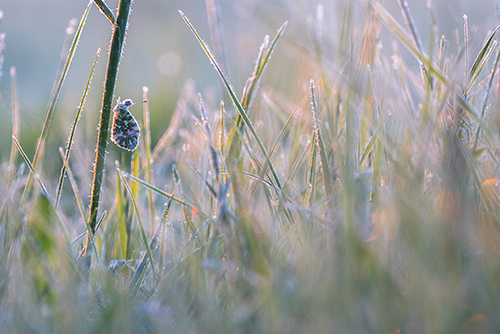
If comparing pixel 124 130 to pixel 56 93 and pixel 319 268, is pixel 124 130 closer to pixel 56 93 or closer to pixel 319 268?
pixel 56 93

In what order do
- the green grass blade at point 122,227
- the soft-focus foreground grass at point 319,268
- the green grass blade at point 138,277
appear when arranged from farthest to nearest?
the green grass blade at point 122,227
the green grass blade at point 138,277
the soft-focus foreground grass at point 319,268

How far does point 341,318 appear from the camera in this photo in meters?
0.40

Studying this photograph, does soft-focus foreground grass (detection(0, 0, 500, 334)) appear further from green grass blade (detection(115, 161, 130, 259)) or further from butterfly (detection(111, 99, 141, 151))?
butterfly (detection(111, 99, 141, 151))

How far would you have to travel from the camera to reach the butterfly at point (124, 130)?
606mm

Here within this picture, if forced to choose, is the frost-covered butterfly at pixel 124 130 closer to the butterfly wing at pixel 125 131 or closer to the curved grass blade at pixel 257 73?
the butterfly wing at pixel 125 131

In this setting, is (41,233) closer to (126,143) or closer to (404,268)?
(126,143)

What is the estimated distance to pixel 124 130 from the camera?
608mm

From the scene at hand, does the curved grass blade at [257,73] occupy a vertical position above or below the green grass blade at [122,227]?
above

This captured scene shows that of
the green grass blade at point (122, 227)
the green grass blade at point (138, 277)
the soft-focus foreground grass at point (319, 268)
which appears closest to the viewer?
the soft-focus foreground grass at point (319, 268)

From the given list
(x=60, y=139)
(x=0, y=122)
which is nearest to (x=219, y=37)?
(x=60, y=139)

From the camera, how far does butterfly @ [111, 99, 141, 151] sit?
1.99 feet

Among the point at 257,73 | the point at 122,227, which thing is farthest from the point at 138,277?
the point at 257,73

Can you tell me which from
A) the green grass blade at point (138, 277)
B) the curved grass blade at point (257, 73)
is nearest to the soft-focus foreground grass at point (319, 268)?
the green grass blade at point (138, 277)

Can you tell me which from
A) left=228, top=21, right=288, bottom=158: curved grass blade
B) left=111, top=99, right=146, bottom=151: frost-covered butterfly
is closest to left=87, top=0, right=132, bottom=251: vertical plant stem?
left=111, top=99, right=146, bottom=151: frost-covered butterfly
